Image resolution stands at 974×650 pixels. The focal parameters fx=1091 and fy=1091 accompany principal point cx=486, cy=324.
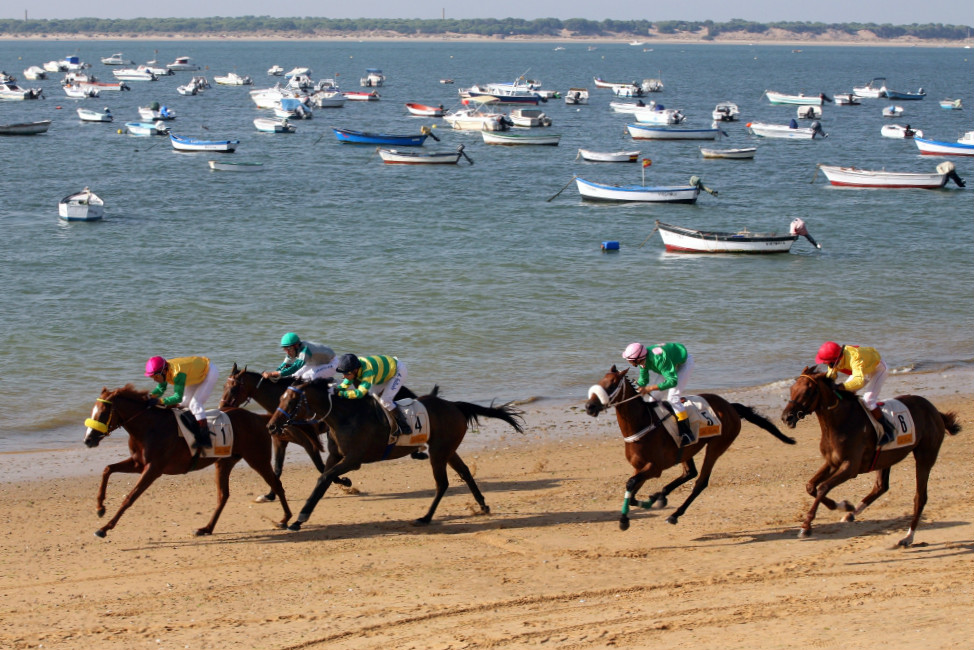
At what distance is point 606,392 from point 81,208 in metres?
34.4

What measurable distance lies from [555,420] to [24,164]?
49.2 metres

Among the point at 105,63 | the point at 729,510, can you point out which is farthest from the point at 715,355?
the point at 105,63

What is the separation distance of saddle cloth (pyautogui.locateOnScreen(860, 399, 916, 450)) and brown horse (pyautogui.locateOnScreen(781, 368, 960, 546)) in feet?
0.21

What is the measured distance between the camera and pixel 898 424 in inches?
493

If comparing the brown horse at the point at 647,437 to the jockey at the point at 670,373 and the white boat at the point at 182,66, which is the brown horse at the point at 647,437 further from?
the white boat at the point at 182,66

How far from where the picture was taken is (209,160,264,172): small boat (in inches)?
2315

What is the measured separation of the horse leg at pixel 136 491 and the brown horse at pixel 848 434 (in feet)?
23.7

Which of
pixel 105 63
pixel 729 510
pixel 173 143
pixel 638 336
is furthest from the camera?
pixel 105 63

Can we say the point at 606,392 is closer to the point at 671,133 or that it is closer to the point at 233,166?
the point at 233,166

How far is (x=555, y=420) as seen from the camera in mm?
19391

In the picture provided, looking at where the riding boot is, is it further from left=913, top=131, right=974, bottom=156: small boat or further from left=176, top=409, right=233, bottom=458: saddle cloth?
left=913, top=131, right=974, bottom=156: small boat

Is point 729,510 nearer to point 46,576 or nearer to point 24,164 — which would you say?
point 46,576

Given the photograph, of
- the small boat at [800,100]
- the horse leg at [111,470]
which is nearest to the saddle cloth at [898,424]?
the horse leg at [111,470]

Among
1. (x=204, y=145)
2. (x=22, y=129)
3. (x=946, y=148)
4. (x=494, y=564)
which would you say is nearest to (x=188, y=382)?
(x=494, y=564)
